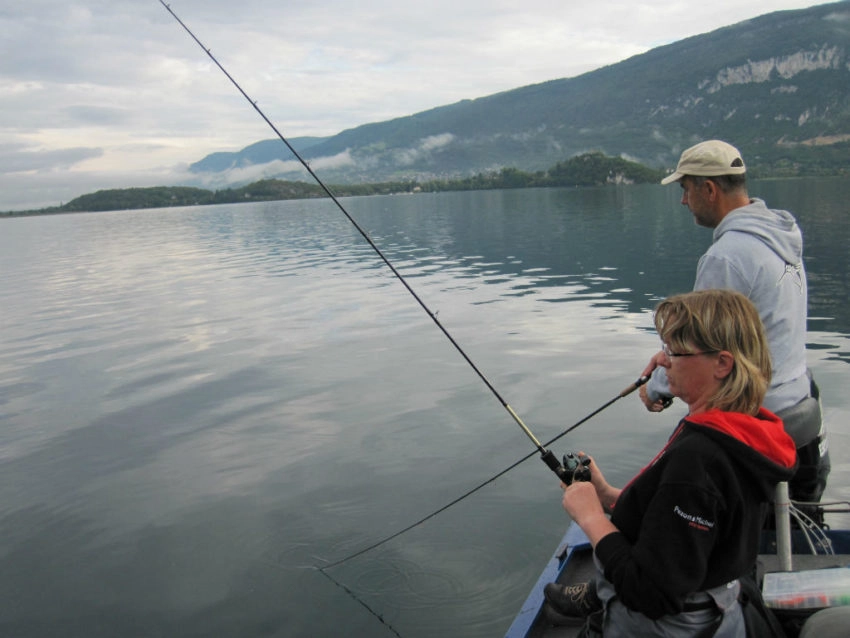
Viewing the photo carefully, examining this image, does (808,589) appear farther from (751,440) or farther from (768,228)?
(768,228)

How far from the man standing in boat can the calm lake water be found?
2.94m

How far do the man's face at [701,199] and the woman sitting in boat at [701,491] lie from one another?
5.15 feet

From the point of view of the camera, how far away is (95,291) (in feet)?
83.5

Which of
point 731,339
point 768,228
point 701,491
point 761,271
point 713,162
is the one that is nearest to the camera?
point 701,491

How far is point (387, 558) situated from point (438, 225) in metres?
46.7

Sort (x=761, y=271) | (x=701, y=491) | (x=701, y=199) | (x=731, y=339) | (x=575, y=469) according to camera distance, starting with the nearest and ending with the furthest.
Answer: (x=701, y=491) → (x=731, y=339) → (x=575, y=469) → (x=761, y=271) → (x=701, y=199)

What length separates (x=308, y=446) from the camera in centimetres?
927

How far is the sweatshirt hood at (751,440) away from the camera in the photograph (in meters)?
2.33

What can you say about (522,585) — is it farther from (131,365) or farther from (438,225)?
(438,225)

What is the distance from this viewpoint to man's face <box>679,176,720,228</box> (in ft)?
13.0

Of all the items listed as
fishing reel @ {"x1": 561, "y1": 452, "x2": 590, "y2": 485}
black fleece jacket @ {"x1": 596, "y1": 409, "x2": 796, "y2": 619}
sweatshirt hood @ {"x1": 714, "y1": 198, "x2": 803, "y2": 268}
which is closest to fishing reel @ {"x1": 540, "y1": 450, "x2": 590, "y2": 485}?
fishing reel @ {"x1": 561, "y1": 452, "x2": 590, "y2": 485}

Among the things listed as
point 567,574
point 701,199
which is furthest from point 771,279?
point 567,574

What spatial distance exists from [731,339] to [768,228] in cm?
153

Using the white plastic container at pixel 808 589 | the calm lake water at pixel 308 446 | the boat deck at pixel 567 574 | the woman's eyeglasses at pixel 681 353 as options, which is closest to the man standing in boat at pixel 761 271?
the boat deck at pixel 567 574
